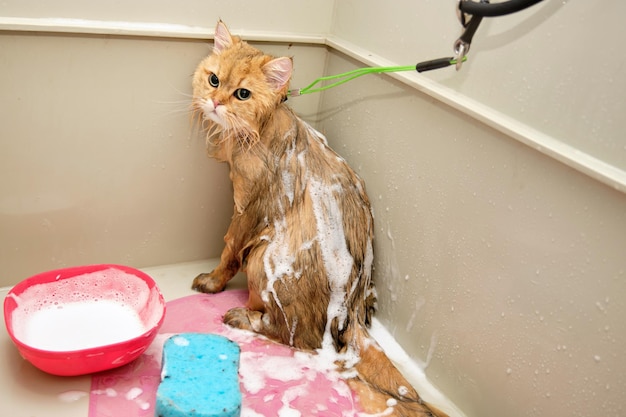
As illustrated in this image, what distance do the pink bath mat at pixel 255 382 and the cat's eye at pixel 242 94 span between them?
0.68m

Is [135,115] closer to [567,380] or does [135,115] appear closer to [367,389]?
[367,389]

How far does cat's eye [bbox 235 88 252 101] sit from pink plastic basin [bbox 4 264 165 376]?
0.59 metres

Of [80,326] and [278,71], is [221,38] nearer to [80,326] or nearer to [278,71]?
[278,71]

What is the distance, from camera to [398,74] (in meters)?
1.62

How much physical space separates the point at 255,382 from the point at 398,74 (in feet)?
3.05

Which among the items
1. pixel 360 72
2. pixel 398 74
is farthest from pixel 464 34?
pixel 360 72

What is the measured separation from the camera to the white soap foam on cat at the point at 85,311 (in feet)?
5.00

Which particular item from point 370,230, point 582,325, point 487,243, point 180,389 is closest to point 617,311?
point 582,325

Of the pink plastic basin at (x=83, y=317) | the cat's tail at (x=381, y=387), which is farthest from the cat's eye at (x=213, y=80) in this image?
the cat's tail at (x=381, y=387)

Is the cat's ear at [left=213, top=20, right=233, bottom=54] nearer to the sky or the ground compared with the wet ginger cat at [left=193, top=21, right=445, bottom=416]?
nearer to the sky

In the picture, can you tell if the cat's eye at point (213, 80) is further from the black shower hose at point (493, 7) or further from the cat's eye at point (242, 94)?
the black shower hose at point (493, 7)

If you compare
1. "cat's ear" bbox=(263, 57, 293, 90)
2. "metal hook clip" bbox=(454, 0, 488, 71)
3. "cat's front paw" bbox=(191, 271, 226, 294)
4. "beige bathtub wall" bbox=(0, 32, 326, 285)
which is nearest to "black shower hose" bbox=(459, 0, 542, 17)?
"metal hook clip" bbox=(454, 0, 488, 71)

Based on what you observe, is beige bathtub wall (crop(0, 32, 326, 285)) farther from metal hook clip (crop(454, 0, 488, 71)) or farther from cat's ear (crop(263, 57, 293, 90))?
metal hook clip (crop(454, 0, 488, 71))

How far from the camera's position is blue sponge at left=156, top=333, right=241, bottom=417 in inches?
52.8
